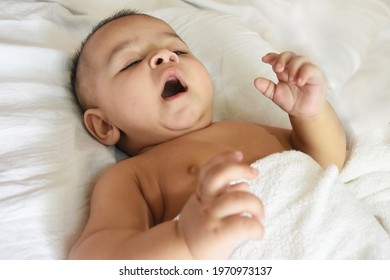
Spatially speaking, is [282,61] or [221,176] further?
[282,61]

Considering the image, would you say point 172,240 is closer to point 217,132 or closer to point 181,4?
point 217,132

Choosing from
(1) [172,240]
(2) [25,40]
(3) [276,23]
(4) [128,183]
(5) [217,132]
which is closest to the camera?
(1) [172,240]

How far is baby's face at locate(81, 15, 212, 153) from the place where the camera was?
0.93 meters

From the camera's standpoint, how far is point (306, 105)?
899mm

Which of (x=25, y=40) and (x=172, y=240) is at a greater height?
(x=172, y=240)

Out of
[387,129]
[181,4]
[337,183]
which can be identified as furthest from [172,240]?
[181,4]

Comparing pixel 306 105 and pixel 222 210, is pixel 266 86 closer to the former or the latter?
pixel 306 105

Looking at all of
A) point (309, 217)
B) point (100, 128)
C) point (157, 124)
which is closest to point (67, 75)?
point (100, 128)

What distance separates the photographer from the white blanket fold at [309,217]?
734 mm

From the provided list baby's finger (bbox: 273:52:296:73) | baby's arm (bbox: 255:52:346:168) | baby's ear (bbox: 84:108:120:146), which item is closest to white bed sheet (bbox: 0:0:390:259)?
baby's ear (bbox: 84:108:120:146)

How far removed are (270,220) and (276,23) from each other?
30.9 inches

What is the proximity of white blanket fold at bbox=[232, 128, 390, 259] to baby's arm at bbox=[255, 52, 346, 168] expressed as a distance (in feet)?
0.29

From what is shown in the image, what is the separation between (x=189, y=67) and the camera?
0.98m

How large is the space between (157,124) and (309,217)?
329 mm
